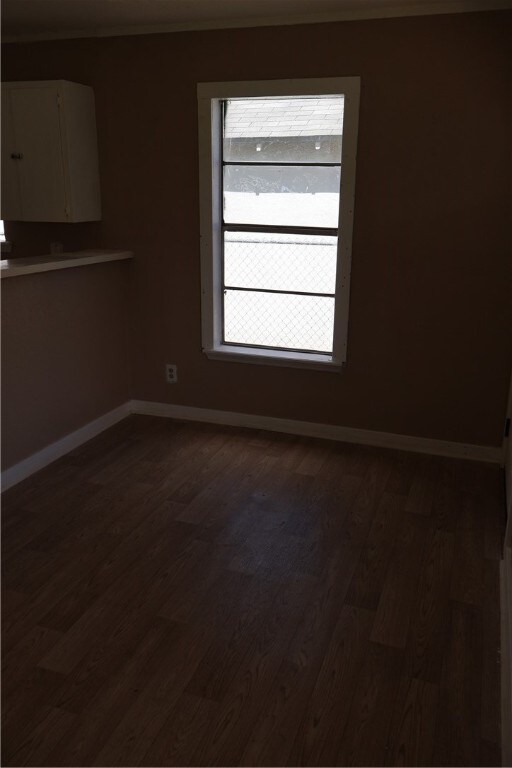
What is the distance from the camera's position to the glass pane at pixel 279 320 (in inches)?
146

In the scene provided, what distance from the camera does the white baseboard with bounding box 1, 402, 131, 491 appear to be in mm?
3141

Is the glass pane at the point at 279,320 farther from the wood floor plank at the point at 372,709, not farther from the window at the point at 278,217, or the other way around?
the wood floor plank at the point at 372,709

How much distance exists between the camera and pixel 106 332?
12.7 feet

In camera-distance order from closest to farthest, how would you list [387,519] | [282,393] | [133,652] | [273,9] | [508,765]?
[508,765] → [133,652] → [387,519] → [273,9] → [282,393]

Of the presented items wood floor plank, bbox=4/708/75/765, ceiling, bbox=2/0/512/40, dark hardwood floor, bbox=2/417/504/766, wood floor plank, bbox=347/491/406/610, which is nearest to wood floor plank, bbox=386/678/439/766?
dark hardwood floor, bbox=2/417/504/766

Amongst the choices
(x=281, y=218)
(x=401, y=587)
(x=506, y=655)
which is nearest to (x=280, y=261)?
(x=281, y=218)

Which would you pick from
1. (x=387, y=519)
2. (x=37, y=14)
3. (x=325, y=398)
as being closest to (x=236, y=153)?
(x=37, y=14)

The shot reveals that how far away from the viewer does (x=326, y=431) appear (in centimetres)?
379

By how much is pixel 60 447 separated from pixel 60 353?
1.80 feet

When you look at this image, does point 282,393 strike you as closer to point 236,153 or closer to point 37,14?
point 236,153

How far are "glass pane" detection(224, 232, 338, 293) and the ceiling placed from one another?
115cm

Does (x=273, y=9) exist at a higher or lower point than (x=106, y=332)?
higher

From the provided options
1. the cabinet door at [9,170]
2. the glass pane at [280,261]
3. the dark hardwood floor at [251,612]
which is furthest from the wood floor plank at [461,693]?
the cabinet door at [9,170]

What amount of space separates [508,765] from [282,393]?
97.4 inches
